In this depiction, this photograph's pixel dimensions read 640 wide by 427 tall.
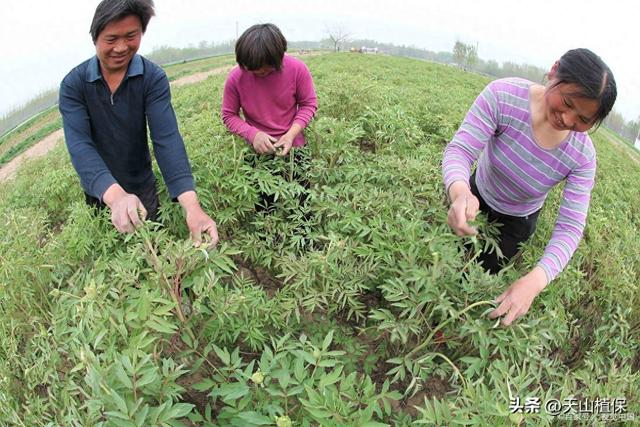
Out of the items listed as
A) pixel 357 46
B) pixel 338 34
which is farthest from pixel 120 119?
pixel 357 46

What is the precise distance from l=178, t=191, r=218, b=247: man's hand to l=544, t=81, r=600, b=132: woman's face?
→ 4.07 ft

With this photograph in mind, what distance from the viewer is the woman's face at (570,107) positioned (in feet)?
4.58

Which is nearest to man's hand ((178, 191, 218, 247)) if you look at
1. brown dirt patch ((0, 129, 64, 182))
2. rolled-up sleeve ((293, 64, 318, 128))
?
rolled-up sleeve ((293, 64, 318, 128))

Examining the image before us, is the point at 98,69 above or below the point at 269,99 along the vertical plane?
above

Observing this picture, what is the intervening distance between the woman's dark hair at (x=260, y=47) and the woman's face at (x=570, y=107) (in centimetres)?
127

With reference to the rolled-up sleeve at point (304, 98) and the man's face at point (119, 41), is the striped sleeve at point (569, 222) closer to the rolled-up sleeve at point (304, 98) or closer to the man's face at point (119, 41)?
the rolled-up sleeve at point (304, 98)

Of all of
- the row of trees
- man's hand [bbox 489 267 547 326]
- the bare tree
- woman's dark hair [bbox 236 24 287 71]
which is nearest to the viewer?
man's hand [bbox 489 267 547 326]

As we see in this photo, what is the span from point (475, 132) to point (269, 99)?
3.95 ft

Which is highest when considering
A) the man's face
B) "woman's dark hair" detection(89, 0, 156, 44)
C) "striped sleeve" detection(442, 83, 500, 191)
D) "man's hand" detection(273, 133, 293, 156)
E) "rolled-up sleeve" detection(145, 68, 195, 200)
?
"woman's dark hair" detection(89, 0, 156, 44)

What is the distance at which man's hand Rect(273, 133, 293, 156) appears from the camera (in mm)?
2275

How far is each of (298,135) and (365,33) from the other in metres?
41.0

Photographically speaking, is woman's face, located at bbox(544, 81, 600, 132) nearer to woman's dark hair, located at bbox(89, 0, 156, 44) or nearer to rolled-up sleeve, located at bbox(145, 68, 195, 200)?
rolled-up sleeve, located at bbox(145, 68, 195, 200)

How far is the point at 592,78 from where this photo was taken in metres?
1.36

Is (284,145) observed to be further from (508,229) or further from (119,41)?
(508,229)
